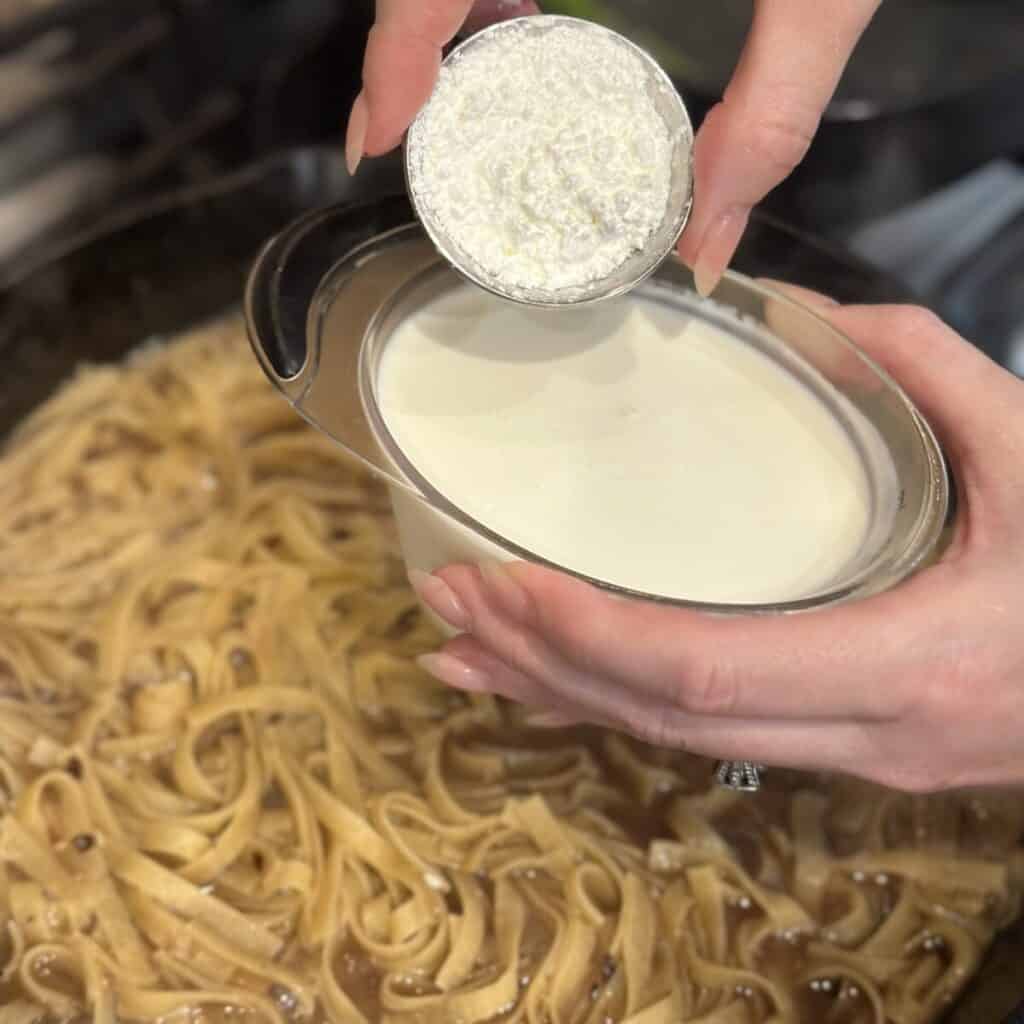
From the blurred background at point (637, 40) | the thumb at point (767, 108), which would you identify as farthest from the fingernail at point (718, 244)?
the blurred background at point (637, 40)

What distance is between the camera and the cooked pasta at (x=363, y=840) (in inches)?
53.8

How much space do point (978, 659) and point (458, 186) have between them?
0.68 m

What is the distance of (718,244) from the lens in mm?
1224

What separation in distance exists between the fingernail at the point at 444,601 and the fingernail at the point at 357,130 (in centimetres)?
45

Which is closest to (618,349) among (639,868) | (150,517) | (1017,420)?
(1017,420)

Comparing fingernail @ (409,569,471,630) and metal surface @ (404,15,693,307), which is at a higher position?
metal surface @ (404,15,693,307)

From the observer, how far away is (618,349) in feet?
4.58

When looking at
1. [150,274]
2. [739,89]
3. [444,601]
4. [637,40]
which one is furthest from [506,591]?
[637,40]

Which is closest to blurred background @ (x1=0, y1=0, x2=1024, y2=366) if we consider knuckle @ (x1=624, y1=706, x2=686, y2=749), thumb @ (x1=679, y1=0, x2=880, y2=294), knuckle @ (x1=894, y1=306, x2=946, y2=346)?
knuckle @ (x1=894, y1=306, x2=946, y2=346)

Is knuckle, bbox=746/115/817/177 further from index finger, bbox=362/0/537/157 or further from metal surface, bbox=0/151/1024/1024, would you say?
metal surface, bbox=0/151/1024/1024

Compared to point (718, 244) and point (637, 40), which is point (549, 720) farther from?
point (637, 40)

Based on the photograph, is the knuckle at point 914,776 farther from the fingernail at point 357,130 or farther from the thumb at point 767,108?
the fingernail at point 357,130

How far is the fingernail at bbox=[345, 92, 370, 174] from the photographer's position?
120cm

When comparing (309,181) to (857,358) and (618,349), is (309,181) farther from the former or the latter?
(857,358)
